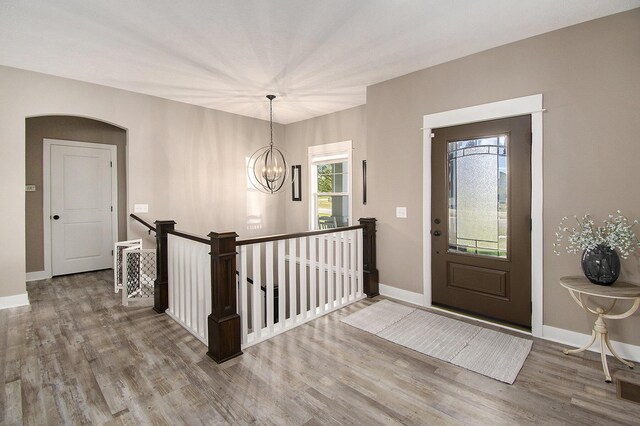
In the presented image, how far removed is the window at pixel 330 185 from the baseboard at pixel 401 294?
1.45 m

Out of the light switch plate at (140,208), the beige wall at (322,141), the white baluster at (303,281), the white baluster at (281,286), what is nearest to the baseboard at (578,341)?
the white baluster at (303,281)

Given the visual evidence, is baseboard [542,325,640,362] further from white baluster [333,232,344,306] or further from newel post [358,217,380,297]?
white baluster [333,232,344,306]

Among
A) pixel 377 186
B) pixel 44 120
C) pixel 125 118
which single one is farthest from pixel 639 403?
pixel 44 120

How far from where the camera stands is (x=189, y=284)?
2.97 meters

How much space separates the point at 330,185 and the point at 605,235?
3712 millimetres

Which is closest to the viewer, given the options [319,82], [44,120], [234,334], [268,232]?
[234,334]

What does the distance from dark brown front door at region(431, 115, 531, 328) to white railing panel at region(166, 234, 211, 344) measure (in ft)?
7.97

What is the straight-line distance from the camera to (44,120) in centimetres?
474

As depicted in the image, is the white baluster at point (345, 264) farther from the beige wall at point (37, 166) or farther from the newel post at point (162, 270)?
the beige wall at point (37, 166)

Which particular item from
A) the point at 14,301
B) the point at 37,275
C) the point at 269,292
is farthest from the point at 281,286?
the point at 37,275

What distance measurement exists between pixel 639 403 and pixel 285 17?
3.59m

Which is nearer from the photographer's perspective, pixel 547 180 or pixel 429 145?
pixel 547 180

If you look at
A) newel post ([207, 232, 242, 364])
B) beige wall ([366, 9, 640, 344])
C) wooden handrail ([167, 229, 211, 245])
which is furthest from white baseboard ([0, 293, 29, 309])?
beige wall ([366, 9, 640, 344])

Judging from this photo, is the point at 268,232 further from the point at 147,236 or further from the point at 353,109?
the point at 353,109
